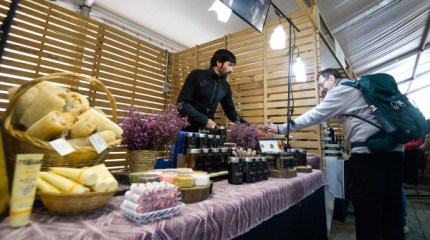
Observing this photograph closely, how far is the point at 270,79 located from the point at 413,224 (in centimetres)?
351

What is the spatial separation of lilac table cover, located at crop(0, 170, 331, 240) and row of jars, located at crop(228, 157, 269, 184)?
2.6 inches

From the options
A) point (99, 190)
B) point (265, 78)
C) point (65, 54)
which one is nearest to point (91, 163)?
point (99, 190)

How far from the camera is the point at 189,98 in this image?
2.50 meters

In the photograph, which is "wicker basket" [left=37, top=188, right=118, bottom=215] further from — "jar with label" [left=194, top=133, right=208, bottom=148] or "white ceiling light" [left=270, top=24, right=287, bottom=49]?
"white ceiling light" [left=270, top=24, right=287, bottom=49]

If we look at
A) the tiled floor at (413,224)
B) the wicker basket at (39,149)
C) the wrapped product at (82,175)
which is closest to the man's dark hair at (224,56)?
the wicker basket at (39,149)

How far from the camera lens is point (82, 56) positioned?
4230mm

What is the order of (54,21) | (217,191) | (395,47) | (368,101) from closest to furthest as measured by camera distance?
1. (217,191)
2. (368,101)
3. (54,21)
4. (395,47)

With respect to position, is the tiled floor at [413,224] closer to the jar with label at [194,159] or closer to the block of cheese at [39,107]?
the jar with label at [194,159]

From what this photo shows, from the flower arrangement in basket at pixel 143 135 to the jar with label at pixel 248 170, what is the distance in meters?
0.55

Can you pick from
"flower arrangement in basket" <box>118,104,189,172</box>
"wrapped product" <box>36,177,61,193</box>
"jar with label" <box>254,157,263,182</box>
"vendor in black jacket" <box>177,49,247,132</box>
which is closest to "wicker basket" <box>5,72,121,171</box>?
"wrapped product" <box>36,177,61,193</box>

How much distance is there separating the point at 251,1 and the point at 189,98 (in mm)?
1247

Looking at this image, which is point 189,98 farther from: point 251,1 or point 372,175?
point 372,175

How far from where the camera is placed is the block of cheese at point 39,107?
2.83ft

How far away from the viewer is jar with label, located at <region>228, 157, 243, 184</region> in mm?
1361
